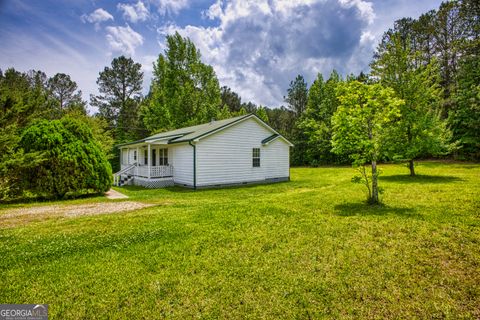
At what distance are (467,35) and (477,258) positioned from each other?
36.0 metres

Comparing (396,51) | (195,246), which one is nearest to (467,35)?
(396,51)

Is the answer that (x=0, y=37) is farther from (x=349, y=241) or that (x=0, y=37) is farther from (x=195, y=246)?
(x=349, y=241)

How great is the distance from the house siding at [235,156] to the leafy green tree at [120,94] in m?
25.9

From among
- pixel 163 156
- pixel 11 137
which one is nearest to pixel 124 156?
pixel 163 156

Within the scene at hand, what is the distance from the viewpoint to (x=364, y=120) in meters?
7.55

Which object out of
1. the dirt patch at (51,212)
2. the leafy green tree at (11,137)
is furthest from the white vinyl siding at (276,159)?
the leafy green tree at (11,137)

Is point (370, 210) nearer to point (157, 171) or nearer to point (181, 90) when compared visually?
point (157, 171)

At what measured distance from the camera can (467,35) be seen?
1086 inches

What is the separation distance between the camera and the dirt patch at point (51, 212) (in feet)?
23.4

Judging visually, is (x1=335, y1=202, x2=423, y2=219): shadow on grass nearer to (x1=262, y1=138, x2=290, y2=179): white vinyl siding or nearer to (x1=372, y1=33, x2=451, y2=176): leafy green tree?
(x1=372, y1=33, x2=451, y2=176): leafy green tree

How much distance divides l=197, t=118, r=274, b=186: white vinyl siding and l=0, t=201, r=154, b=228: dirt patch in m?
5.73

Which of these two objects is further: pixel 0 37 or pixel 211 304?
pixel 0 37

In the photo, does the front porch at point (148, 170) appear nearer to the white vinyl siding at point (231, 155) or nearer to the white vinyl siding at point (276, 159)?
the white vinyl siding at point (231, 155)

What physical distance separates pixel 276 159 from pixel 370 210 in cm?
1103
